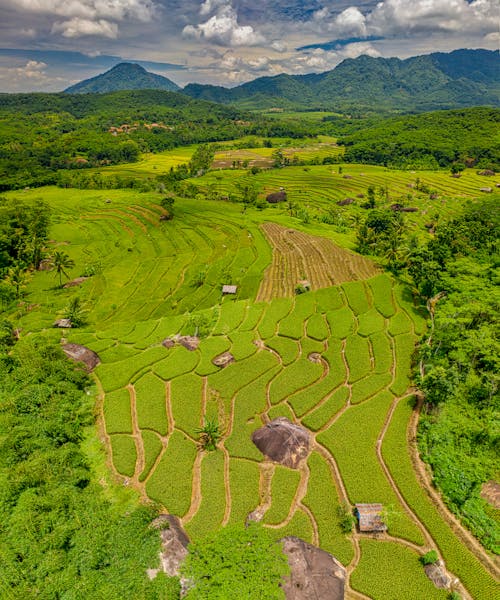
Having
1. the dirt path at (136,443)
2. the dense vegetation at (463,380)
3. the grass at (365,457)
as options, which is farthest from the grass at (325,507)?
the dirt path at (136,443)

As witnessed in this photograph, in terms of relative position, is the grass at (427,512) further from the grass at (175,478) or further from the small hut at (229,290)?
the small hut at (229,290)

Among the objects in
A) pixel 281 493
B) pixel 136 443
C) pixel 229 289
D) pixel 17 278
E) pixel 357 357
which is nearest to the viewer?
pixel 281 493

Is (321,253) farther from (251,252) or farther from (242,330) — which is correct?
(242,330)

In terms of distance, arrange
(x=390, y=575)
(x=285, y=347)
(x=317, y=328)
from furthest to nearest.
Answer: (x=317, y=328), (x=285, y=347), (x=390, y=575)

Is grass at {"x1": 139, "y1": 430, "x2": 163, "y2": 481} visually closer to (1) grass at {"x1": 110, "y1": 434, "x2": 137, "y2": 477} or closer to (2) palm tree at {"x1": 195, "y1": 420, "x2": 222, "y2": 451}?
(1) grass at {"x1": 110, "y1": 434, "x2": 137, "y2": 477}

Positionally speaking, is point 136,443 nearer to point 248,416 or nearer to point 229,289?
point 248,416

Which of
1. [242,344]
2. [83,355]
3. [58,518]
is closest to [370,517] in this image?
[58,518]
